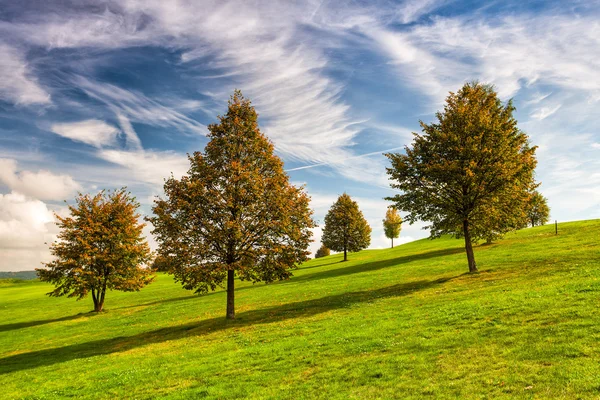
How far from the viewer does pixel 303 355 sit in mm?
17281

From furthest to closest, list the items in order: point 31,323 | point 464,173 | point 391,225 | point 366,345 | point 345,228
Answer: point 391,225, point 345,228, point 31,323, point 464,173, point 366,345

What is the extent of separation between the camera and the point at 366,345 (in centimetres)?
1730

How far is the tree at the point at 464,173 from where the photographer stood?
33281 mm

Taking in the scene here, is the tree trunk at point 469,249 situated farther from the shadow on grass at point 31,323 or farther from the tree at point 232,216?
the shadow on grass at point 31,323

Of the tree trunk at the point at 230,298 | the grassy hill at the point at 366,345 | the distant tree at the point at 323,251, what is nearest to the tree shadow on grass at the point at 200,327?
the grassy hill at the point at 366,345

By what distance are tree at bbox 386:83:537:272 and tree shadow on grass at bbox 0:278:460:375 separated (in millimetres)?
6655

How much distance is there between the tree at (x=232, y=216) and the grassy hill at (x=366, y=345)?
4.83 m

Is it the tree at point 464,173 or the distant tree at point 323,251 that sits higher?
the tree at point 464,173

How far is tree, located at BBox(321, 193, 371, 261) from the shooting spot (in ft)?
266

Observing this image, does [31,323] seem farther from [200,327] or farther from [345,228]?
[345,228]

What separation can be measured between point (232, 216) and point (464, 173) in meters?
22.1

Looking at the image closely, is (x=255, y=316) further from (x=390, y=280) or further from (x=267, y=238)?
(x=390, y=280)

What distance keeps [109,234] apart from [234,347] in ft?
113

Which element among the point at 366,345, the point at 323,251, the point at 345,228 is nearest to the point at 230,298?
the point at 366,345
